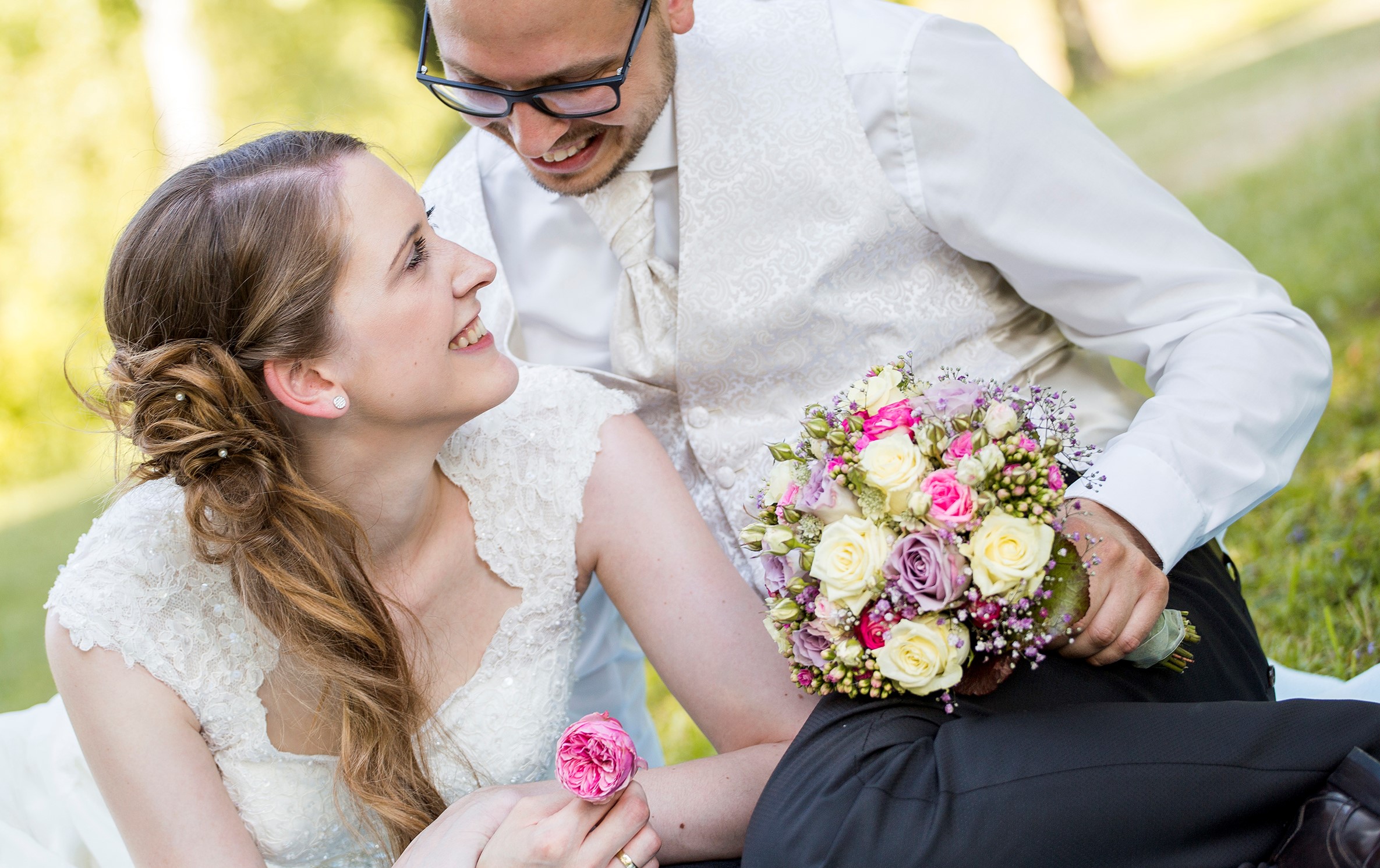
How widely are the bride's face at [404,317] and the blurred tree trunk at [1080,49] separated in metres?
18.2

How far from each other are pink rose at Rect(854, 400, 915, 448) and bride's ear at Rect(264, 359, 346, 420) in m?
1.14

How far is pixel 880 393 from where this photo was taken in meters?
2.00

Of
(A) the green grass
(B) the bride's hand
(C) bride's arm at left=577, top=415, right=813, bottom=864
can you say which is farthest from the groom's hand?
(A) the green grass

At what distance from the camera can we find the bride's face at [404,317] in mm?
2391

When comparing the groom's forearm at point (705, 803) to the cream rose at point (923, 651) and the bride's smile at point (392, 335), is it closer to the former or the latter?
the cream rose at point (923, 651)

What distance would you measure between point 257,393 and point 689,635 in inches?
42.6

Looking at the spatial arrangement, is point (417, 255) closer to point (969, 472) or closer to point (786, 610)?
point (786, 610)

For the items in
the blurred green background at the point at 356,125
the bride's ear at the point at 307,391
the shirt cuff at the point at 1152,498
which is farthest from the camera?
the blurred green background at the point at 356,125

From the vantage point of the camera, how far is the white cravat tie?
2910 millimetres

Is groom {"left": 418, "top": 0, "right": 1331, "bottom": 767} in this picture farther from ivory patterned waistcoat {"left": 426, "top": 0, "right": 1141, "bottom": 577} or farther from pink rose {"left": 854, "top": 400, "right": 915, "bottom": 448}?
pink rose {"left": 854, "top": 400, "right": 915, "bottom": 448}

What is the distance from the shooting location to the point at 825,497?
6.33ft

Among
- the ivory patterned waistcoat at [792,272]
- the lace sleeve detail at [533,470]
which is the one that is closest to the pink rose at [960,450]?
the ivory patterned waistcoat at [792,272]

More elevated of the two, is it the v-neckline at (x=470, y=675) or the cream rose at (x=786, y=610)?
the cream rose at (x=786, y=610)

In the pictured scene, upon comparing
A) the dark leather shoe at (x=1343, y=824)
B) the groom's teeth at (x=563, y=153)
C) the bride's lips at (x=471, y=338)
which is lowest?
the dark leather shoe at (x=1343, y=824)
